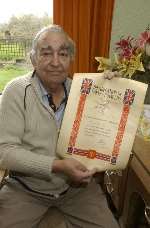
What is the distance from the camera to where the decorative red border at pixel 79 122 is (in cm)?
120

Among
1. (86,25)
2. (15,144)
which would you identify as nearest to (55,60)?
(15,144)

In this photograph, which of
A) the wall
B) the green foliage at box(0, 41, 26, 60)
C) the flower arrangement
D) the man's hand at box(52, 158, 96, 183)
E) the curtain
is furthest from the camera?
the green foliage at box(0, 41, 26, 60)

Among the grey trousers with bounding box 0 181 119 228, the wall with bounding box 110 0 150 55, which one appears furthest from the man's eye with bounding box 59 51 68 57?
the wall with bounding box 110 0 150 55

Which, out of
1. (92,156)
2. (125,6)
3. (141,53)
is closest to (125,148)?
(92,156)

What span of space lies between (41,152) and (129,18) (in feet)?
4.16

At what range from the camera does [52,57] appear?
4.12ft

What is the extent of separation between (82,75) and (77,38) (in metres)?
0.85

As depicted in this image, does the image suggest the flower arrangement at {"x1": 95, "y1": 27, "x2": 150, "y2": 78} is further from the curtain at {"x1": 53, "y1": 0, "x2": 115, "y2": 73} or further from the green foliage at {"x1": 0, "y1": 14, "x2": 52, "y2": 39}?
the green foliage at {"x1": 0, "y1": 14, "x2": 52, "y2": 39}

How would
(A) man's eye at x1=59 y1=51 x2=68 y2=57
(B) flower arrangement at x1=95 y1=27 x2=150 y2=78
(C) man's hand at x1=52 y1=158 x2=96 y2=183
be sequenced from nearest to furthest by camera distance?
1. (C) man's hand at x1=52 y1=158 x2=96 y2=183
2. (A) man's eye at x1=59 y1=51 x2=68 y2=57
3. (B) flower arrangement at x1=95 y1=27 x2=150 y2=78

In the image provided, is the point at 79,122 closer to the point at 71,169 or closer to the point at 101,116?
the point at 101,116

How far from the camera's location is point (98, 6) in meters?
1.94

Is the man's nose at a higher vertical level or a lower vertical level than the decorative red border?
higher

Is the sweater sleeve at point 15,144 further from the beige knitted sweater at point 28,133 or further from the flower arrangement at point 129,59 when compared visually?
the flower arrangement at point 129,59

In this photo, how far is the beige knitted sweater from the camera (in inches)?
46.3
